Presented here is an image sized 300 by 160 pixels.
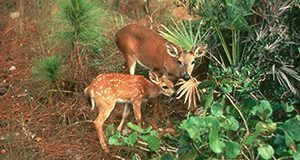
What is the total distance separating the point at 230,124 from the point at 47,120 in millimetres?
3739

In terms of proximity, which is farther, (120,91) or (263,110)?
(120,91)

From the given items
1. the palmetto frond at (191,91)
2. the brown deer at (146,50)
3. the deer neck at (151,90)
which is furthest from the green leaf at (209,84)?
the brown deer at (146,50)

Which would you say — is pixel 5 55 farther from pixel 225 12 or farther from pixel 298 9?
pixel 298 9

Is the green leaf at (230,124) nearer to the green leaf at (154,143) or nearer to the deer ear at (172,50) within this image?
the green leaf at (154,143)

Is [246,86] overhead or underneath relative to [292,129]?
underneath

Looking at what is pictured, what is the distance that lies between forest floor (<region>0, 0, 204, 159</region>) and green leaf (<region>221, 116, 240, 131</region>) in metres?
2.24

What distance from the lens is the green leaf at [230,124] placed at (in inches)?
204

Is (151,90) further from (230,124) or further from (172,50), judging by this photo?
(230,124)

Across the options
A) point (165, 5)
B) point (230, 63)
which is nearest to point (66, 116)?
point (230, 63)

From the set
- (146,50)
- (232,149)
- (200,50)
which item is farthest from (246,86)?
(146,50)

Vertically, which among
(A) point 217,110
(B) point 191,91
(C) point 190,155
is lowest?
(B) point 191,91

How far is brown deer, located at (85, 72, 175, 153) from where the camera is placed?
7652 mm

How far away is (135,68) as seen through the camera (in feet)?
30.7

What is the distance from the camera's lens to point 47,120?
8406mm
